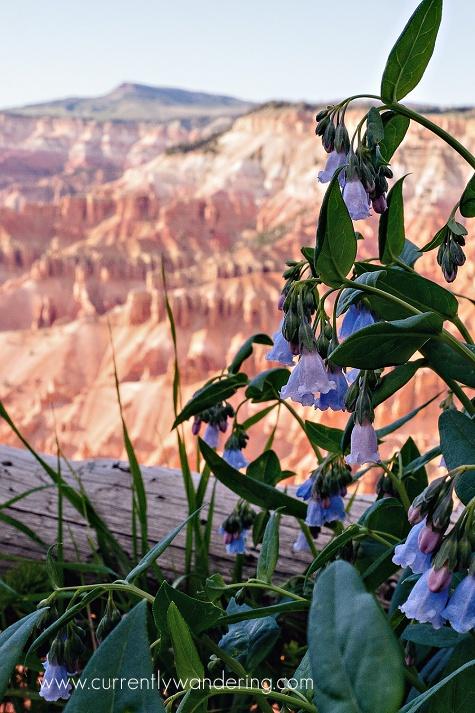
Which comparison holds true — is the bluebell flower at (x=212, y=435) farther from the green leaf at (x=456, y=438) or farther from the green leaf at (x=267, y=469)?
the green leaf at (x=456, y=438)

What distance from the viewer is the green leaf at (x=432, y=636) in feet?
3.10

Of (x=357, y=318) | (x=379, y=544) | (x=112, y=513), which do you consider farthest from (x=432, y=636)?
(x=112, y=513)

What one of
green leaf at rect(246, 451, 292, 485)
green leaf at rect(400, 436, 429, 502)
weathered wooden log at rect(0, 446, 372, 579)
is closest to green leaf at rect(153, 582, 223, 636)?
Result: green leaf at rect(400, 436, 429, 502)

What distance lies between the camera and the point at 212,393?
123 cm

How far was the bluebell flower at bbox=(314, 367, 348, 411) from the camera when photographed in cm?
97

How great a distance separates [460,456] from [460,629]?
23 cm

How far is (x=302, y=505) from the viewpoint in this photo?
4.17 ft

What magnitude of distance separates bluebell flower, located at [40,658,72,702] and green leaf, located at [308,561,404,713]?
1.58ft

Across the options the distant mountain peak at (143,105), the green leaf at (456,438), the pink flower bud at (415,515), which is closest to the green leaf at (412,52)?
the green leaf at (456,438)

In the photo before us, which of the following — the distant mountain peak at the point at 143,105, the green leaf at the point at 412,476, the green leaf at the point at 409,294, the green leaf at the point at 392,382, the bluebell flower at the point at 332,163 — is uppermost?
the distant mountain peak at the point at 143,105

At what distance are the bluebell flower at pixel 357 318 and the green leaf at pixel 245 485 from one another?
31 centimetres

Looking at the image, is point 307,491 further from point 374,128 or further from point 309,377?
point 374,128

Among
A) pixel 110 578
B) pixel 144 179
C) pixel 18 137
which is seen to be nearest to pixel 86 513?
pixel 110 578

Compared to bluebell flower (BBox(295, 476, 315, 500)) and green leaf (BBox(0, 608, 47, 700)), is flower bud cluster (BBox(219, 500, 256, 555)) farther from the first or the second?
green leaf (BBox(0, 608, 47, 700))
